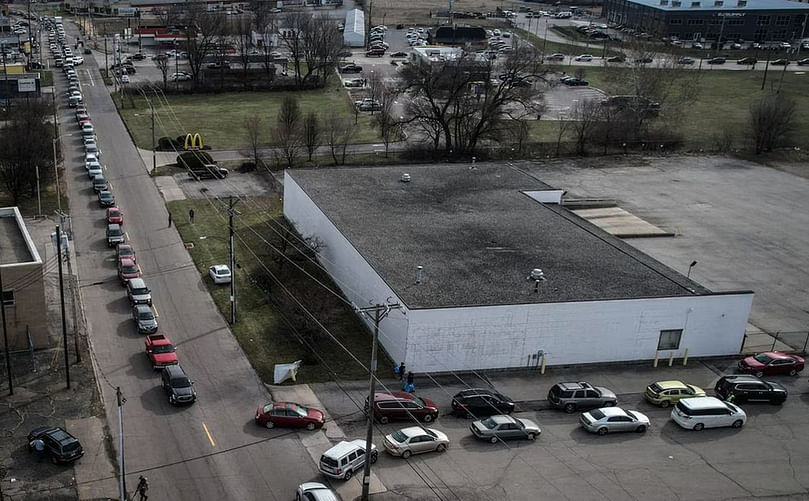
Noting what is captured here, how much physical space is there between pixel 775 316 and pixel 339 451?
3259cm

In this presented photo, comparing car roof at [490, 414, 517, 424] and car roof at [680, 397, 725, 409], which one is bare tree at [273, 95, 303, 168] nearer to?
car roof at [490, 414, 517, 424]

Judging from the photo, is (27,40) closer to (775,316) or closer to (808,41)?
(775,316)

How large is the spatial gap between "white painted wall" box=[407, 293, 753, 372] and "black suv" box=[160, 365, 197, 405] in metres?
11.0

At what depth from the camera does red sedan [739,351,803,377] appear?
44906 millimetres

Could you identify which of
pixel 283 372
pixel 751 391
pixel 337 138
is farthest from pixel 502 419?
pixel 337 138

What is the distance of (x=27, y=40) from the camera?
469 feet

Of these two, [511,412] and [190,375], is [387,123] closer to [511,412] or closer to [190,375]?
[190,375]

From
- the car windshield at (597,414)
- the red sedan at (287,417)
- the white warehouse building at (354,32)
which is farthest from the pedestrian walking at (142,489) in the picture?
the white warehouse building at (354,32)

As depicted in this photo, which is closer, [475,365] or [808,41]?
[475,365]

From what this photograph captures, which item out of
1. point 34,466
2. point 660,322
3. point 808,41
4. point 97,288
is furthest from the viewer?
point 808,41

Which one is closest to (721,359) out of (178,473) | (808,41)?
(178,473)

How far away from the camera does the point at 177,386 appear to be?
38750mm

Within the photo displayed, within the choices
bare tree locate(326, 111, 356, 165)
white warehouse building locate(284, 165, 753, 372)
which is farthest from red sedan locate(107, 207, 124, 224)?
bare tree locate(326, 111, 356, 165)

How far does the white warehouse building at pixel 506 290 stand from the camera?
42625 millimetres
